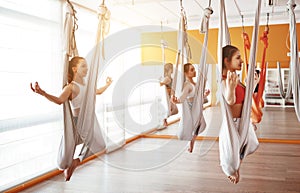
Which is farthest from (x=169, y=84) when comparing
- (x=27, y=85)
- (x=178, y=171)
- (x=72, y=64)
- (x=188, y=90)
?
(x=27, y=85)

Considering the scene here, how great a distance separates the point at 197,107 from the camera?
2.21 m

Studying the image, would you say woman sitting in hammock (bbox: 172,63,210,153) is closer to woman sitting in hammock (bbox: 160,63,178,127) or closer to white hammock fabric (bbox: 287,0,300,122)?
woman sitting in hammock (bbox: 160,63,178,127)

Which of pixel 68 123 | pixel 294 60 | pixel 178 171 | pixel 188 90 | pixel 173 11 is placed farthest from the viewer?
pixel 173 11

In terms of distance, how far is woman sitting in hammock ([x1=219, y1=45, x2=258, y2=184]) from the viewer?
1.79m

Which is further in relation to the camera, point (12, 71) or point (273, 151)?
point (273, 151)

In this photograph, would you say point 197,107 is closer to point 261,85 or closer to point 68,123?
point 261,85

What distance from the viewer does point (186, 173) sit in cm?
315

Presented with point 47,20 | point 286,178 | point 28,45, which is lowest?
point 286,178

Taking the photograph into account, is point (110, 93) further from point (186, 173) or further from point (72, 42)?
point (72, 42)

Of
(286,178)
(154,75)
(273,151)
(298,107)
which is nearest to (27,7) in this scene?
(154,75)

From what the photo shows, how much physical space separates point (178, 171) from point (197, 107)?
1198 millimetres

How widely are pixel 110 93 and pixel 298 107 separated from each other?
2.67 meters

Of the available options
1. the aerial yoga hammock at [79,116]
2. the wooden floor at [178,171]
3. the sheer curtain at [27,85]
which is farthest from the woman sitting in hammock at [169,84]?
the sheer curtain at [27,85]

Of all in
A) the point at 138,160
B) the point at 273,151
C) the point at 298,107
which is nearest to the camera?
the point at 298,107
